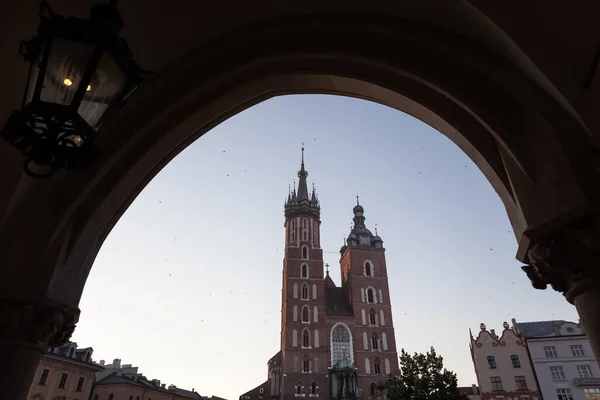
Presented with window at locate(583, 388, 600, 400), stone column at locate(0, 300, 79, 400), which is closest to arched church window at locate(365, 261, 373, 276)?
window at locate(583, 388, 600, 400)

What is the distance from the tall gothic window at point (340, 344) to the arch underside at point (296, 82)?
58.4 m

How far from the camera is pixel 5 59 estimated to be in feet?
11.5

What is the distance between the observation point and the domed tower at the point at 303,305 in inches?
2186

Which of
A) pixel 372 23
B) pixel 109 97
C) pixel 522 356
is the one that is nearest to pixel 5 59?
pixel 109 97

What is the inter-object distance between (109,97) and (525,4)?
3.33 meters

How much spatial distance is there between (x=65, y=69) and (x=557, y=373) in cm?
4267

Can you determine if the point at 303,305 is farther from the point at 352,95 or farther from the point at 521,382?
the point at 352,95

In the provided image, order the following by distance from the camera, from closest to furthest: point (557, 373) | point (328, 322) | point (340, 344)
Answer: point (557, 373), point (340, 344), point (328, 322)

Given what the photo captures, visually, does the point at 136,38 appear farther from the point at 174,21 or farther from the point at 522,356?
the point at 522,356

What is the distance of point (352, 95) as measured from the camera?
5.11 m

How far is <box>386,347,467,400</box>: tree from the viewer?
27.2 m

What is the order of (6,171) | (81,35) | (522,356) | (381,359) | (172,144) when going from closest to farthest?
(81,35) → (6,171) → (172,144) → (522,356) → (381,359)

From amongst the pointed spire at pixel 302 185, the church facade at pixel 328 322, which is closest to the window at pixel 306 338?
the church facade at pixel 328 322

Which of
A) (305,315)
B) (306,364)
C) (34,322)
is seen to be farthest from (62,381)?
(34,322)
